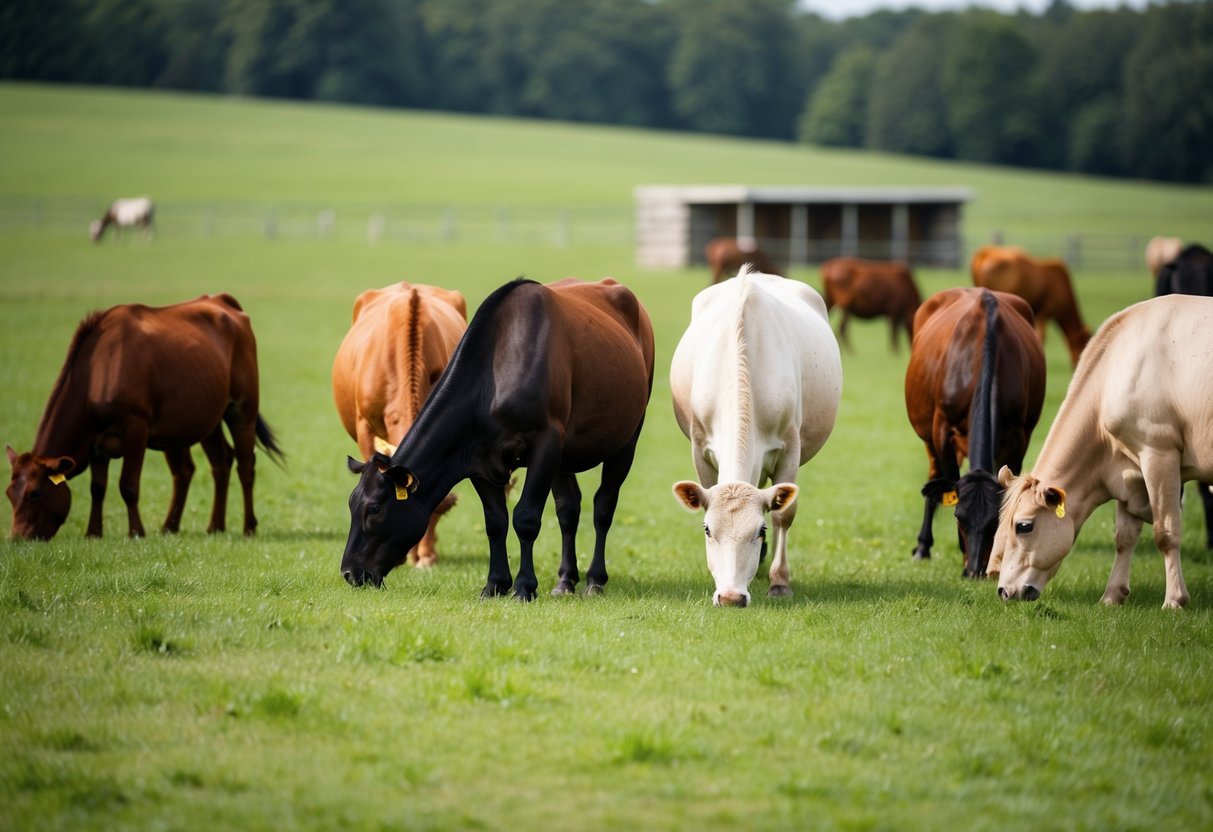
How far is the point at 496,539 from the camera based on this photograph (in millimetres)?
8812

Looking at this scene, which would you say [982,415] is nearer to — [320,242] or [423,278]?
[423,278]

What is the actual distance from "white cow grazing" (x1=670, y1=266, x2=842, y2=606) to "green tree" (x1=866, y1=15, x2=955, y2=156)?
101 m

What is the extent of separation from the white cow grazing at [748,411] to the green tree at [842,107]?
10572cm

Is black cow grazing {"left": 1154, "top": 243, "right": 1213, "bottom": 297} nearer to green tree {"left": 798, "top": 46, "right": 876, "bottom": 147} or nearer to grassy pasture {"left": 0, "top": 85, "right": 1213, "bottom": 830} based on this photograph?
grassy pasture {"left": 0, "top": 85, "right": 1213, "bottom": 830}

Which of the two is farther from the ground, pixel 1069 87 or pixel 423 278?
pixel 1069 87

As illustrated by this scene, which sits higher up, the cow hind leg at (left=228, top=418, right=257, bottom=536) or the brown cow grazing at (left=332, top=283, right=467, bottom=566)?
the brown cow grazing at (left=332, top=283, right=467, bottom=566)

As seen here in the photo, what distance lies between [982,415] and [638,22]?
113 meters

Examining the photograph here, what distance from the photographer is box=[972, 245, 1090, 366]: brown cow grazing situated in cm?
2427

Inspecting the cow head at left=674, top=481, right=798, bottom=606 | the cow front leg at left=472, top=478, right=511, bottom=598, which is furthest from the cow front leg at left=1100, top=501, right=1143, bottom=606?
the cow front leg at left=472, top=478, right=511, bottom=598

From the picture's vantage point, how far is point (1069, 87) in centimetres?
9975

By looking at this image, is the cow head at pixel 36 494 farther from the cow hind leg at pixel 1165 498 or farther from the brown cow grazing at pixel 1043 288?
the brown cow grazing at pixel 1043 288

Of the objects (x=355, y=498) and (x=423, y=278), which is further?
(x=423, y=278)

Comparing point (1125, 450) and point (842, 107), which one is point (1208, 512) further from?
A: point (842, 107)

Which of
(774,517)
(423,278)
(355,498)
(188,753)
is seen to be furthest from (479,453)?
(423,278)
